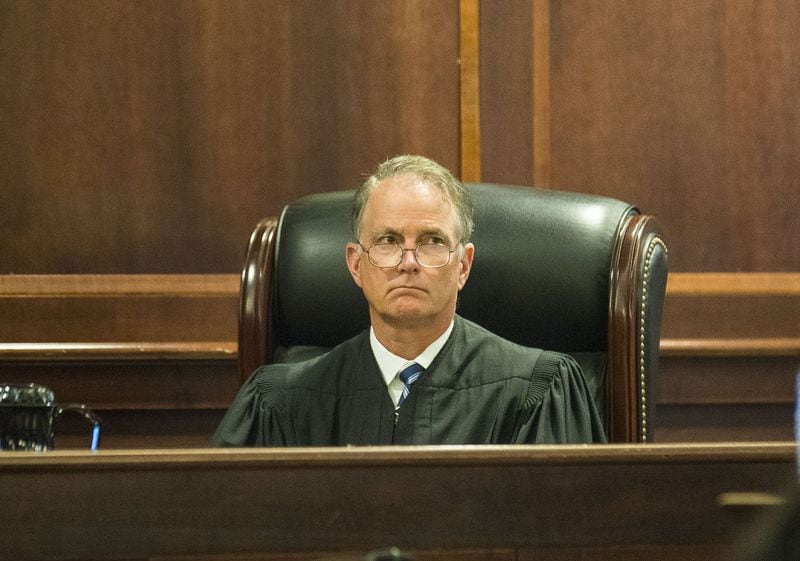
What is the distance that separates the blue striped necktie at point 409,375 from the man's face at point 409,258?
8 cm

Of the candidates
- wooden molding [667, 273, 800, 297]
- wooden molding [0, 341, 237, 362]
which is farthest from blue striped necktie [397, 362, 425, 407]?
wooden molding [667, 273, 800, 297]

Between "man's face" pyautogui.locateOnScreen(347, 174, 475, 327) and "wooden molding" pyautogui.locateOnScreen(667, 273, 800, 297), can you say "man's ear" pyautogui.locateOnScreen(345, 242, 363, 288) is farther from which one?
"wooden molding" pyautogui.locateOnScreen(667, 273, 800, 297)

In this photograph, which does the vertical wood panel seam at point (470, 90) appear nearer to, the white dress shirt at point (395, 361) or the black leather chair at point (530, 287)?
the black leather chair at point (530, 287)

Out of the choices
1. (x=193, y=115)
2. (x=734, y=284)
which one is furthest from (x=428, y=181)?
(x=734, y=284)

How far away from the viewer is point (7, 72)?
297 centimetres

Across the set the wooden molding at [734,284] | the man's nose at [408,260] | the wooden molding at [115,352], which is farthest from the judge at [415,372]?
the wooden molding at [734,284]

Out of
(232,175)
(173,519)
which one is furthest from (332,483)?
(232,175)

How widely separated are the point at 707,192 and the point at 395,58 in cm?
88

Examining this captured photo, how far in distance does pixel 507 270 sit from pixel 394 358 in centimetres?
28

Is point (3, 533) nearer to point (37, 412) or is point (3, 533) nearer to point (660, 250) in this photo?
point (37, 412)

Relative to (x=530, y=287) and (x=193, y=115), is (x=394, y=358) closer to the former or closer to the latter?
(x=530, y=287)

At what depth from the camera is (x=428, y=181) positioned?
88.8 inches

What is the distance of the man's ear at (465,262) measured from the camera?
2225mm

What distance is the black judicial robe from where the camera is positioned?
2.14 m
